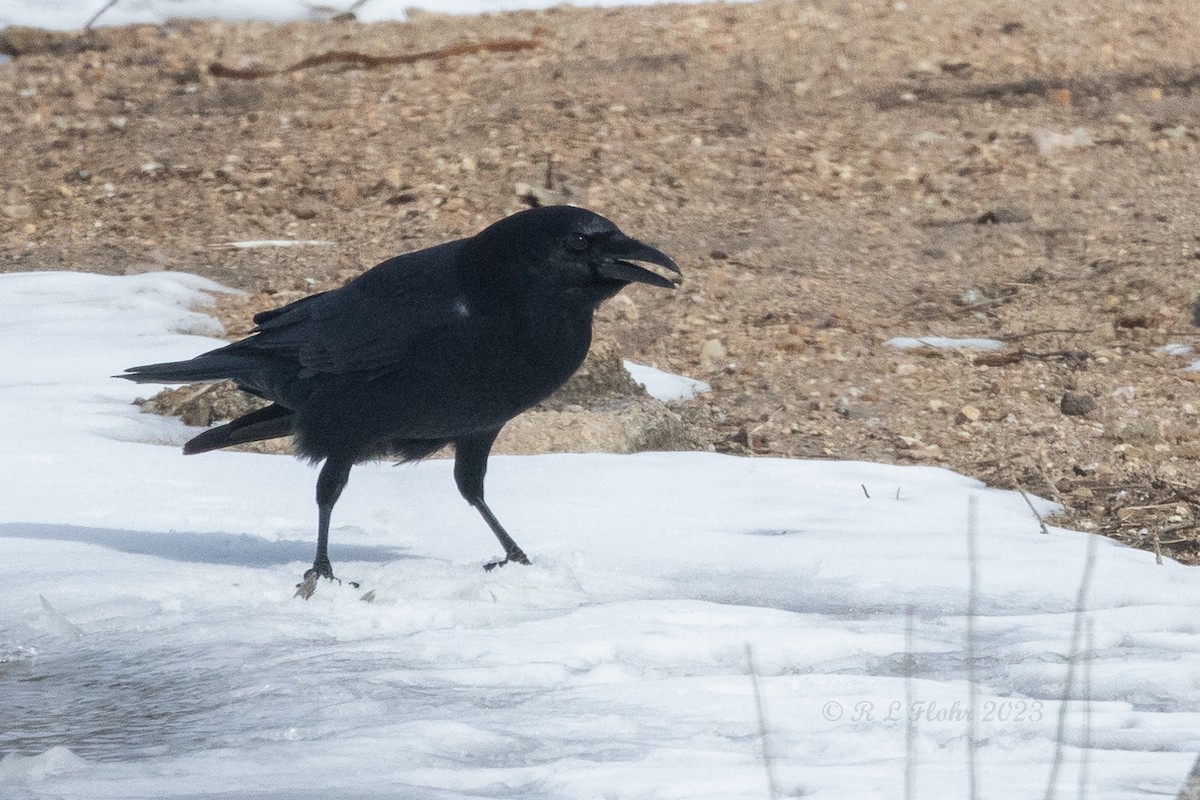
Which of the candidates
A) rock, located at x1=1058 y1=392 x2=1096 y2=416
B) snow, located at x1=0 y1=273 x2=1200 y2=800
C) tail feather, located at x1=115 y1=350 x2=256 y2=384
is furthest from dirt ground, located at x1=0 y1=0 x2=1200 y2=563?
tail feather, located at x1=115 y1=350 x2=256 y2=384

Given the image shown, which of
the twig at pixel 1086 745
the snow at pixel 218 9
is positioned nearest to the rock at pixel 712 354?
the twig at pixel 1086 745

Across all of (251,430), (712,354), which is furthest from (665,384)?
(251,430)

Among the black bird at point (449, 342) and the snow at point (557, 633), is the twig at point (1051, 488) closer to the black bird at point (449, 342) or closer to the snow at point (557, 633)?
the snow at point (557, 633)

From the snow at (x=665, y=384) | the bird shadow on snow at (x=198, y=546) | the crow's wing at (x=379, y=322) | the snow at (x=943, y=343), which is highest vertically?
the crow's wing at (x=379, y=322)

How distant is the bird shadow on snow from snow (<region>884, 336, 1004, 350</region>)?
3.03 metres

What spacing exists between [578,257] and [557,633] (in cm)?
87

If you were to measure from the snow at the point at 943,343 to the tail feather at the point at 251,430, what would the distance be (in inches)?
125

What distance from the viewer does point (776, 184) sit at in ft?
28.2

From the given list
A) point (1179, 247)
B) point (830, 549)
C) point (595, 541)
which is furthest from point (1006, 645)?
point (1179, 247)

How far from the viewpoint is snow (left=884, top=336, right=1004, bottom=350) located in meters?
6.55

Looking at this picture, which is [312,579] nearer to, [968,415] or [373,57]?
[968,415]

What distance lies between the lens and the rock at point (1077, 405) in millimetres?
5770

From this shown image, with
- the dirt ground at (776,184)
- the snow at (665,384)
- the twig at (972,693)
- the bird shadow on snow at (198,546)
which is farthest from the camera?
the snow at (665,384)

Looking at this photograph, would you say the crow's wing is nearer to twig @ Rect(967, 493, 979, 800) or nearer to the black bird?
the black bird
